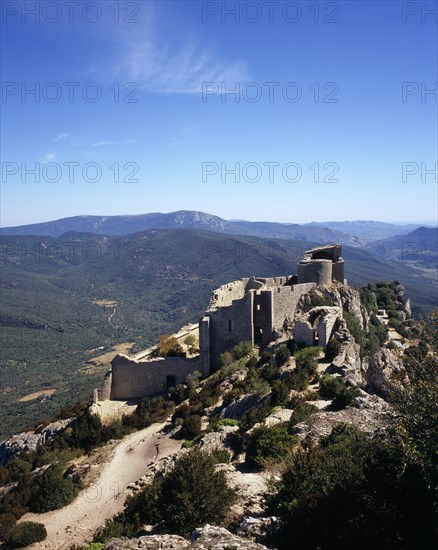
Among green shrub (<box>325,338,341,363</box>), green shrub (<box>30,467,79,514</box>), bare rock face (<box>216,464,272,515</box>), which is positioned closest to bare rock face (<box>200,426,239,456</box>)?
Result: bare rock face (<box>216,464,272,515</box>)

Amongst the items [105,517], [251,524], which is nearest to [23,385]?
[105,517]

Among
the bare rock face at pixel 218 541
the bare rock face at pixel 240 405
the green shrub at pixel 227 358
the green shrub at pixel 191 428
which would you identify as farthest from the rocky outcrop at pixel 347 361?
the bare rock face at pixel 218 541

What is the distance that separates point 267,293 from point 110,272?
16946cm

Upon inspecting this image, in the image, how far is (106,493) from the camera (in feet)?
58.0

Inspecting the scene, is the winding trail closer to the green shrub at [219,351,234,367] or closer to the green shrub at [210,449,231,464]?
the green shrub at [210,449,231,464]

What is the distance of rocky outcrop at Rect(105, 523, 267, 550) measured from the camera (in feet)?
28.9

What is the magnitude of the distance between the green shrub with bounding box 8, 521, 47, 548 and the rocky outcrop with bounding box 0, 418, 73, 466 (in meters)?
11.4

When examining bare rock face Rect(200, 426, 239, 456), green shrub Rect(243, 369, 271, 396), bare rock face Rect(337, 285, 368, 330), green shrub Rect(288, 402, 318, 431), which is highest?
Answer: bare rock face Rect(337, 285, 368, 330)

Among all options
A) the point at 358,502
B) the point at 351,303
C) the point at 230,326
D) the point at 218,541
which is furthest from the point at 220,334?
the point at 218,541

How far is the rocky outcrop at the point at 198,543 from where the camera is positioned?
8.82m

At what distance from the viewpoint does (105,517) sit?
15758 millimetres

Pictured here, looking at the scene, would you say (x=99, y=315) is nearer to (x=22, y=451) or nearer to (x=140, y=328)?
(x=140, y=328)

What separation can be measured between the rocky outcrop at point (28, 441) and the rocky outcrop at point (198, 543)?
728 inches

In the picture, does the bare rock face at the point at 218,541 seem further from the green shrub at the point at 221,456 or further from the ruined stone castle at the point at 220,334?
the ruined stone castle at the point at 220,334
